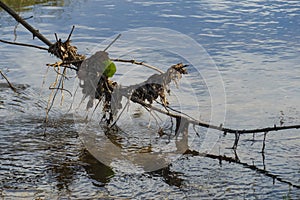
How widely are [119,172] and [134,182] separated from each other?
24 centimetres

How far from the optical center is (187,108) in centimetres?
590

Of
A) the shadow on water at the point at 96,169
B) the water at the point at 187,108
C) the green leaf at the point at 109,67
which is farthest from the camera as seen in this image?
the green leaf at the point at 109,67

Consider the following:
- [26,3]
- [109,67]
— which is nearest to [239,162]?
[109,67]

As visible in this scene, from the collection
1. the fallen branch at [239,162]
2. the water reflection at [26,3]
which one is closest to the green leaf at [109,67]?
the fallen branch at [239,162]

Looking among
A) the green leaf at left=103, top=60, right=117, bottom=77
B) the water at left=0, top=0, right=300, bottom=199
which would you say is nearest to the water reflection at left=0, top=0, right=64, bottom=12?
the water at left=0, top=0, right=300, bottom=199

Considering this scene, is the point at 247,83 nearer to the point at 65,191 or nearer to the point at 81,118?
the point at 81,118

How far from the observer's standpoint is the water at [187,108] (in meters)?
4.34

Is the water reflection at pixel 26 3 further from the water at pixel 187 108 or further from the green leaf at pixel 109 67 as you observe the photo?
the green leaf at pixel 109 67

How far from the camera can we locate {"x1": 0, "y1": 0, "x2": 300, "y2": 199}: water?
14.2ft

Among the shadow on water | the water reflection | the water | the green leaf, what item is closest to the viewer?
the water

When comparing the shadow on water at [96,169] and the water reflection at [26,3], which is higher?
the water reflection at [26,3]

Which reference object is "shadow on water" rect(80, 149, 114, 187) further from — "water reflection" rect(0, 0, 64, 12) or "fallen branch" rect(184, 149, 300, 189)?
"water reflection" rect(0, 0, 64, 12)

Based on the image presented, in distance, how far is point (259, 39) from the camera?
813 centimetres

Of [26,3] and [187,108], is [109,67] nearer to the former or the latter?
[187,108]
